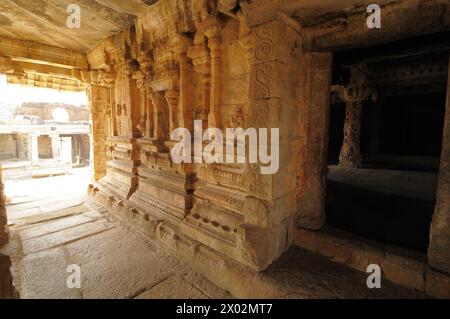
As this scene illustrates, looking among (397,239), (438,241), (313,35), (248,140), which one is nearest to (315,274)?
(438,241)

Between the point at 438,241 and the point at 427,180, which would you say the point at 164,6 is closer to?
the point at 438,241

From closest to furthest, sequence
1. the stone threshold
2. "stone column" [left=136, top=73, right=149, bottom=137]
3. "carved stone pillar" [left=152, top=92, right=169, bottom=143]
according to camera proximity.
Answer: the stone threshold
"carved stone pillar" [left=152, top=92, right=169, bottom=143]
"stone column" [left=136, top=73, right=149, bottom=137]

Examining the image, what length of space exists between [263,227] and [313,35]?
2181mm

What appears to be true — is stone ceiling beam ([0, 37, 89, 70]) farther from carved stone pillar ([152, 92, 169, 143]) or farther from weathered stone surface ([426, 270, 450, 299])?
weathered stone surface ([426, 270, 450, 299])

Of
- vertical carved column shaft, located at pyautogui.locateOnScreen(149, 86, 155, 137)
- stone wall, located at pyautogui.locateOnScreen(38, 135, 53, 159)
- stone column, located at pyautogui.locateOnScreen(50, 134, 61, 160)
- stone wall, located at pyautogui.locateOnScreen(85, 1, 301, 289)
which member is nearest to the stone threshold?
stone wall, located at pyautogui.locateOnScreen(85, 1, 301, 289)

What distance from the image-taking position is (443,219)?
74.5 inches

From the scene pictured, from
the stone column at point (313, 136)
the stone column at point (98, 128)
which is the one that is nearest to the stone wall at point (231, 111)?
the stone column at point (313, 136)

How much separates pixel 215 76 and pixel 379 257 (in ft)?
9.35

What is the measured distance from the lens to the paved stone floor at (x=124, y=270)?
2.14 meters

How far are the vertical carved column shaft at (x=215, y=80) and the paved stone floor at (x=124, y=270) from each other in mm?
1998

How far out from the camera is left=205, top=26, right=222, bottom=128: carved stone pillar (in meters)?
2.98

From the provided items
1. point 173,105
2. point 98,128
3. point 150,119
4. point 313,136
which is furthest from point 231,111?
point 98,128

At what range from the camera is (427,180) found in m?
5.51

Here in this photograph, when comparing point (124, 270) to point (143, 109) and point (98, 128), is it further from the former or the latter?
point (98, 128)
